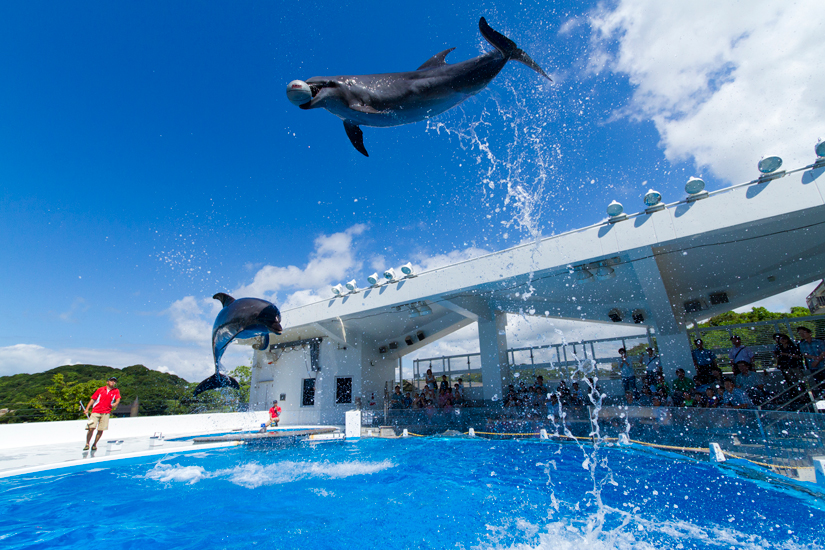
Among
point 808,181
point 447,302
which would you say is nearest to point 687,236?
point 808,181

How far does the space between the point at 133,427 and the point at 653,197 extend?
15.1 metres

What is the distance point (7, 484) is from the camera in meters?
5.91

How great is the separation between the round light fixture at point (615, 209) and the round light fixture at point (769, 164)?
2.11 meters

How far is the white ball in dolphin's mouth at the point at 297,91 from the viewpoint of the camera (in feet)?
8.58

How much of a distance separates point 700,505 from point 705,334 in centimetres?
904

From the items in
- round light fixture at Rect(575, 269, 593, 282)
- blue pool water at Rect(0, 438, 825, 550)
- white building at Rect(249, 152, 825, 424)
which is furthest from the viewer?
round light fixture at Rect(575, 269, 593, 282)

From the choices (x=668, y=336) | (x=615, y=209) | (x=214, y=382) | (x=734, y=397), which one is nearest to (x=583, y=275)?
(x=615, y=209)

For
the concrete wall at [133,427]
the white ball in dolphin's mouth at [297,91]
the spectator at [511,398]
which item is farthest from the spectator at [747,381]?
the concrete wall at [133,427]

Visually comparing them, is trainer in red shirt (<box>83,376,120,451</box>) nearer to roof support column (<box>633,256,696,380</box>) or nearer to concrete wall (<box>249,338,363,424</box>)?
concrete wall (<box>249,338,363,424</box>)

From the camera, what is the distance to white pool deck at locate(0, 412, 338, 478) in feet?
24.1

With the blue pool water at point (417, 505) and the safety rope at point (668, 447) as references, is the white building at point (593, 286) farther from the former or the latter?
the blue pool water at point (417, 505)

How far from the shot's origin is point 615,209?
796cm

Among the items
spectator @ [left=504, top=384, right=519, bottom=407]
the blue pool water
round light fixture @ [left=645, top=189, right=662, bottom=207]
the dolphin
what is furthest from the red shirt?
round light fixture @ [left=645, top=189, right=662, bottom=207]

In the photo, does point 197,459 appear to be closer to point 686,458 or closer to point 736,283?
point 686,458
